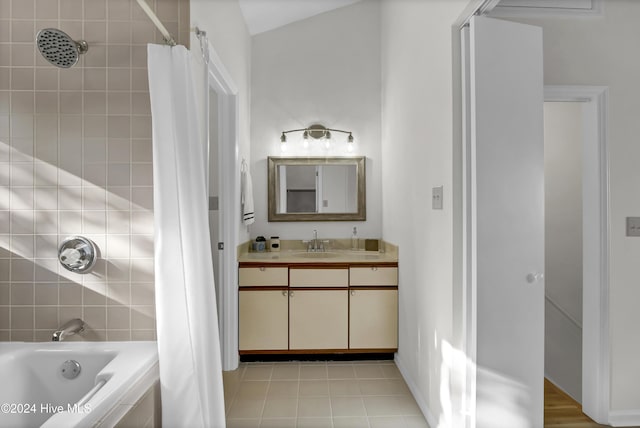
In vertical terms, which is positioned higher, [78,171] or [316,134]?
[316,134]

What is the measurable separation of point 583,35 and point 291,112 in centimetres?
220

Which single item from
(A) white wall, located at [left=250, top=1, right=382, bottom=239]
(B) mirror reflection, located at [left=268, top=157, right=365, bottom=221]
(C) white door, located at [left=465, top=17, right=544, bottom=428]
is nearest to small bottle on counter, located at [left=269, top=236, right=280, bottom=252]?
(A) white wall, located at [left=250, top=1, right=382, bottom=239]

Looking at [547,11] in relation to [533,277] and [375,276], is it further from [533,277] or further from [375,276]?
[375,276]

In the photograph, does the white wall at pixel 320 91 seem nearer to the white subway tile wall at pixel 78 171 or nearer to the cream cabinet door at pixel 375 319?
the cream cabinet door at pixel 375 319

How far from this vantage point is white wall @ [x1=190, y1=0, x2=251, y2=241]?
2.09m

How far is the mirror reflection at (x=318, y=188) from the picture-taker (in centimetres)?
357

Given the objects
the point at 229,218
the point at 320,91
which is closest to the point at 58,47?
the point at 229,218

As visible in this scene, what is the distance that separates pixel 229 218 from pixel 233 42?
125 centimetres

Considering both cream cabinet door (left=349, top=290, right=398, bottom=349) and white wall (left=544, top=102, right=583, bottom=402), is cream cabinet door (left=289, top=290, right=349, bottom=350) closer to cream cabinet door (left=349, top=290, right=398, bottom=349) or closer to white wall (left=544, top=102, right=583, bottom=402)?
cream cabinet door (left=349, top=290, right=398, bottom=349)

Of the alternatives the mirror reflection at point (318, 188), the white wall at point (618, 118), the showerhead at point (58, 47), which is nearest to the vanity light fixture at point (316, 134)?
the mirror reflection at point (318, 188)

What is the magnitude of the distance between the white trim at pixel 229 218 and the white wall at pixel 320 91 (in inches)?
25.7

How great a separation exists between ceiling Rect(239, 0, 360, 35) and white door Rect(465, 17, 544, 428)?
198 centimetres

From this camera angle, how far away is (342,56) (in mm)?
3572

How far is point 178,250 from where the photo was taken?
1549 millimetres
